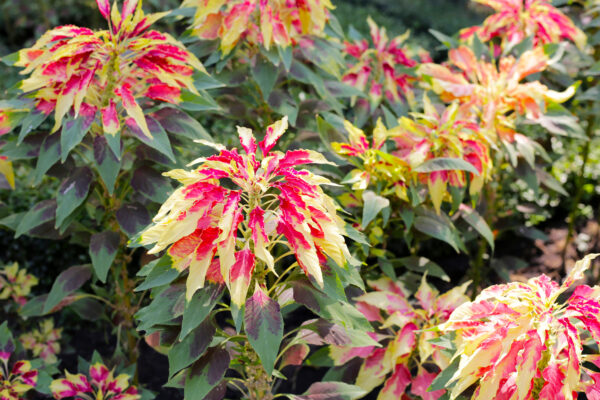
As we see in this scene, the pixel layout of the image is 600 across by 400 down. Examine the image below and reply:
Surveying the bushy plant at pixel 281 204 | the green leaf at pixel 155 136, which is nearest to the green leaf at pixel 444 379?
the bushy plant at pixel 281 204

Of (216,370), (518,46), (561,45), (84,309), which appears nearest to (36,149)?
(84,309)

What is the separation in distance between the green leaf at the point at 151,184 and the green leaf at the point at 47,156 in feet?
0.82

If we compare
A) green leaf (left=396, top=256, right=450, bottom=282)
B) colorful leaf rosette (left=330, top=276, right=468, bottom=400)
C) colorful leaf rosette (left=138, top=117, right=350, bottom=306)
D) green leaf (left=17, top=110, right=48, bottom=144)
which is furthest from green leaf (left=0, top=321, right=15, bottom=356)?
green leaf (left=396, top=256, right=450, bottom=282)

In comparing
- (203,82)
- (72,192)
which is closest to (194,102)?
(203,82)

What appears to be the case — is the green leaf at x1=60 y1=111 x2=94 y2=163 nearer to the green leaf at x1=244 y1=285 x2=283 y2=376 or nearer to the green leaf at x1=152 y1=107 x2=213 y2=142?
the green leaf at x1=152 y1=107 x2=213 y2=142

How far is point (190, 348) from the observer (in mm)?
1581

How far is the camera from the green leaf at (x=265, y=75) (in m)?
2.30

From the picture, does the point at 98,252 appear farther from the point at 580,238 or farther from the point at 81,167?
the point at 580,238

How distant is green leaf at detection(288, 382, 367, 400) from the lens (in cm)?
184

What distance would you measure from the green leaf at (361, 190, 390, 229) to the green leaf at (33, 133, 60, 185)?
972 mm

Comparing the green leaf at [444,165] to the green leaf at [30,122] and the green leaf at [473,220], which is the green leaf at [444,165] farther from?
the green leaf at [30,122]

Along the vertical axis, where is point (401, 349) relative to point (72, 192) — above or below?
below

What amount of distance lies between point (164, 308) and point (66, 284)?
780 millimetres

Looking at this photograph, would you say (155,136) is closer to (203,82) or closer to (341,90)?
(203,82)
